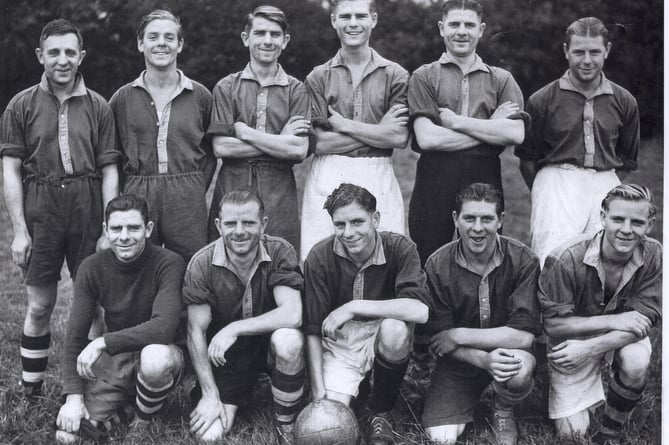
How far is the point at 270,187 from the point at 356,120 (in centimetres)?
67

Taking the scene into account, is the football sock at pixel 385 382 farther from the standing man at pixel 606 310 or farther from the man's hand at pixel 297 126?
the man's hand at pixel 297 126

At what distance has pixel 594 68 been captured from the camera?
4762 millimetres

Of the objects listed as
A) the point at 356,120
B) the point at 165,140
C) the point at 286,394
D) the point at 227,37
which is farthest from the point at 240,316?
the point at 227,37

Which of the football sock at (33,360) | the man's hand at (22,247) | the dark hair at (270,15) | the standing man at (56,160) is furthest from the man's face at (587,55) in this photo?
the football sock at (33,360)

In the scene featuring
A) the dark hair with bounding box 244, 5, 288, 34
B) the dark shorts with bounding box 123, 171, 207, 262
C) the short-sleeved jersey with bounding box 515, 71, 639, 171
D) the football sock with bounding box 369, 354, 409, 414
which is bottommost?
the football sock with bounding box 369, 354, 409, 414

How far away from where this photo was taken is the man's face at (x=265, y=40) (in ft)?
15.7

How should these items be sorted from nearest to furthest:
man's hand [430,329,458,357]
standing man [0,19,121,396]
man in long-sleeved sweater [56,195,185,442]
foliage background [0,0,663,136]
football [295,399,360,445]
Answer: football [295,399,360,445] < man in long-sleeved sweater [56,195,185,442] < man's hand [430,329,458,357] < standing man [0,19,121,396] < foliage background [0,0,663,136]

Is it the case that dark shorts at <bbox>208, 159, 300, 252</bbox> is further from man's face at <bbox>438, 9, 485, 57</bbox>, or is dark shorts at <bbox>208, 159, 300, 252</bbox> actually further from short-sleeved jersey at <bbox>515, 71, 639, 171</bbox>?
short-sleeved jersey at <bbox>515, 71, 639, 171</bbox>

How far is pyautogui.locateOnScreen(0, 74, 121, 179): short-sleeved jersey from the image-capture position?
4.64 m

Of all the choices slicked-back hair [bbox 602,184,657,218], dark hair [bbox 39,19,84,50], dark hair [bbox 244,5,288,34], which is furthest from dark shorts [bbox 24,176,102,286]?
slicked-back hair [bbox 602,184,657,218]

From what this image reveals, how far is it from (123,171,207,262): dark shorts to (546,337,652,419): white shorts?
7.35ft

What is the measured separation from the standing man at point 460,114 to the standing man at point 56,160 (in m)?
1.89

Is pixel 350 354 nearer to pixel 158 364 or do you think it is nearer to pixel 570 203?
pixel 158 364

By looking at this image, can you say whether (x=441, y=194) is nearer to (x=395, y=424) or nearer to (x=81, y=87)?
(x=395, y=424)
